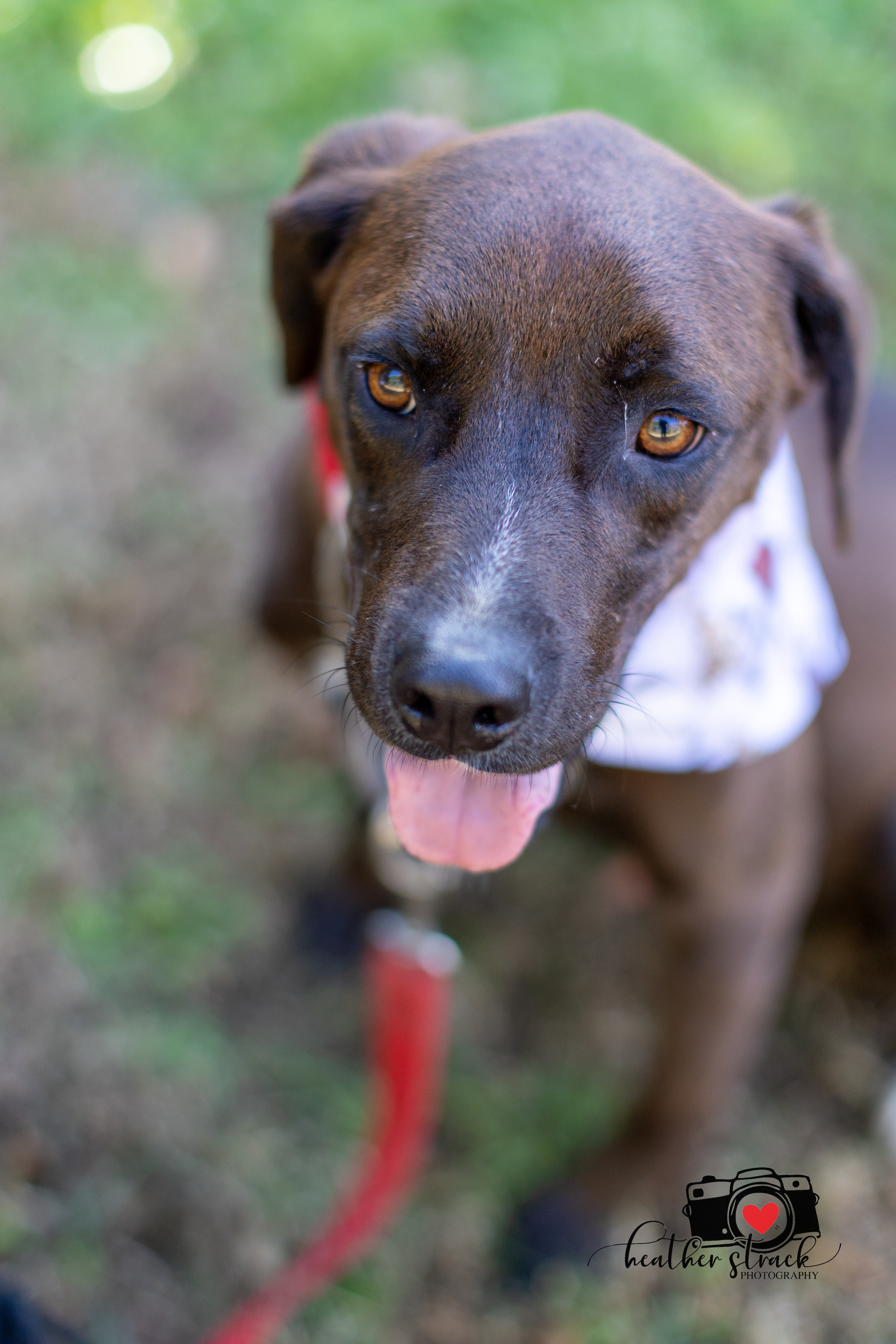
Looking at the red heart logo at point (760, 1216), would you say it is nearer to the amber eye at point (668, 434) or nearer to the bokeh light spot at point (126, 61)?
the amber eye at point (668, 434)

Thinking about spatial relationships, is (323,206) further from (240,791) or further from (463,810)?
(240,791)

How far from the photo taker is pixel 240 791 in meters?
3.78

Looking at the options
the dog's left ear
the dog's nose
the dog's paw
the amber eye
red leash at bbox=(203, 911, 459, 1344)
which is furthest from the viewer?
the dog's paw

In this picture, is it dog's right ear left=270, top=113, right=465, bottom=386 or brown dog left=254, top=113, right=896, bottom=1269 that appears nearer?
brown dog left=254, top=113, right=896, bottom=1269

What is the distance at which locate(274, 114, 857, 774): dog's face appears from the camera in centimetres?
176

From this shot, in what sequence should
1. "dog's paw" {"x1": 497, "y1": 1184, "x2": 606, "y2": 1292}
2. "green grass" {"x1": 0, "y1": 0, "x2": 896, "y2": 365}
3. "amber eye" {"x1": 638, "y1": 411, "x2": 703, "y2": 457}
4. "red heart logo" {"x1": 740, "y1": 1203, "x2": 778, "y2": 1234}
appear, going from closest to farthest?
"amber eye" {"x1": 638, "y1": 411, "x2": 703, "y2": 457} → "red heart logo" {"x1": 740, "y1": 1203, "x2": 778, "y2": 1234} → "dog's paw" {"x1": 497, "y1": 1184, "x2": 606, "y2": 1292} → "green grass" {"x1": 0, "y1": 0, "x2": 896, "y2": 365}

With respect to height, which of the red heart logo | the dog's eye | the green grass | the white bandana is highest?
the green grass

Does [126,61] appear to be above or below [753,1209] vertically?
above

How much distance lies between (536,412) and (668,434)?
0.79 ft

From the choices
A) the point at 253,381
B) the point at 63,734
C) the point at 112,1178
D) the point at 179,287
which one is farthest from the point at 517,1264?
the point at 179,287

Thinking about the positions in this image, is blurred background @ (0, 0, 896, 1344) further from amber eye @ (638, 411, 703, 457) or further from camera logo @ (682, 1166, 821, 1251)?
amber eye @ (638, 411, 703, 457)

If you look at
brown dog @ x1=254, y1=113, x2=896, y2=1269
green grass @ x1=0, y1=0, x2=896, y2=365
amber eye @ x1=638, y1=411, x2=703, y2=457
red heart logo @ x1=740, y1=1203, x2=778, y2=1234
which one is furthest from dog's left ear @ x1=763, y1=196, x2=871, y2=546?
green grass @ x1=0, y1=0, x2=896, y2=365

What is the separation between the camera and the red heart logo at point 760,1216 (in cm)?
287

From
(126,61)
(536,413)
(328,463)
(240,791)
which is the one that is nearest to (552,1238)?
(240,791)
